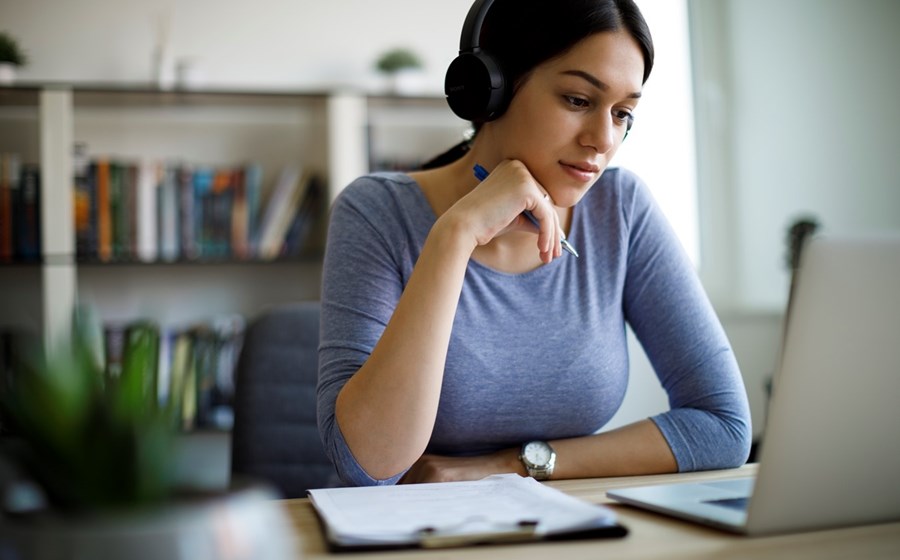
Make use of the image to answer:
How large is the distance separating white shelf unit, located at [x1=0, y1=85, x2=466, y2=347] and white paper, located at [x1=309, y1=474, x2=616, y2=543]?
2054mm

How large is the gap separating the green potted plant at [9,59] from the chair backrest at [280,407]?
164cm

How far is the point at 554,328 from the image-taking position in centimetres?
130

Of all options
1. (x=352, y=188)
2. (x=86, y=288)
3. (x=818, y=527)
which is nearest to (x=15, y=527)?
(x=818, y=527)

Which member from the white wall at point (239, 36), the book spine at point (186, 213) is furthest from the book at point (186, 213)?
the white wall at point (239, 36)

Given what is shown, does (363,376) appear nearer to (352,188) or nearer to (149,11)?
(352,188)

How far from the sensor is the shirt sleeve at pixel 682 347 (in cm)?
117

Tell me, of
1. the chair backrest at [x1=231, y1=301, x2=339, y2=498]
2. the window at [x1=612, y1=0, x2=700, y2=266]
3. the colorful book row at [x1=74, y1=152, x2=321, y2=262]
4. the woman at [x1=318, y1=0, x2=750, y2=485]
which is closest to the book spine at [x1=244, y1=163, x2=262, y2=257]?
the colorful book row at [x1=74, y1=152, x2=321, y2=262]

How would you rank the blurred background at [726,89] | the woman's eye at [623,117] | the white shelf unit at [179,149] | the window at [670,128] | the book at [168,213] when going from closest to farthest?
the woman's eye at [623,117]
the white shelf unit at [179,149]
the book at [168,213]
the blurred background at [726,89]
the window at [670,128]

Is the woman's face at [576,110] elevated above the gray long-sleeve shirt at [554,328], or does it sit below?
above

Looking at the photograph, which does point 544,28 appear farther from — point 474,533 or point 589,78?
point 474,533

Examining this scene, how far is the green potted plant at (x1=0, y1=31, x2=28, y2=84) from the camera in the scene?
2.72 meters

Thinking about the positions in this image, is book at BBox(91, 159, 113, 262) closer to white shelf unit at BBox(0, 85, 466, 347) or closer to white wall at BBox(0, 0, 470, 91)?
white shelf unit at BBox(0, 85, 466, 347)

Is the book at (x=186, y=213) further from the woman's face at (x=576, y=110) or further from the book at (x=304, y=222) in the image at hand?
the woman's face at (x=576, y=110)

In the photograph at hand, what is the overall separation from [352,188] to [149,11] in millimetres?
1974
